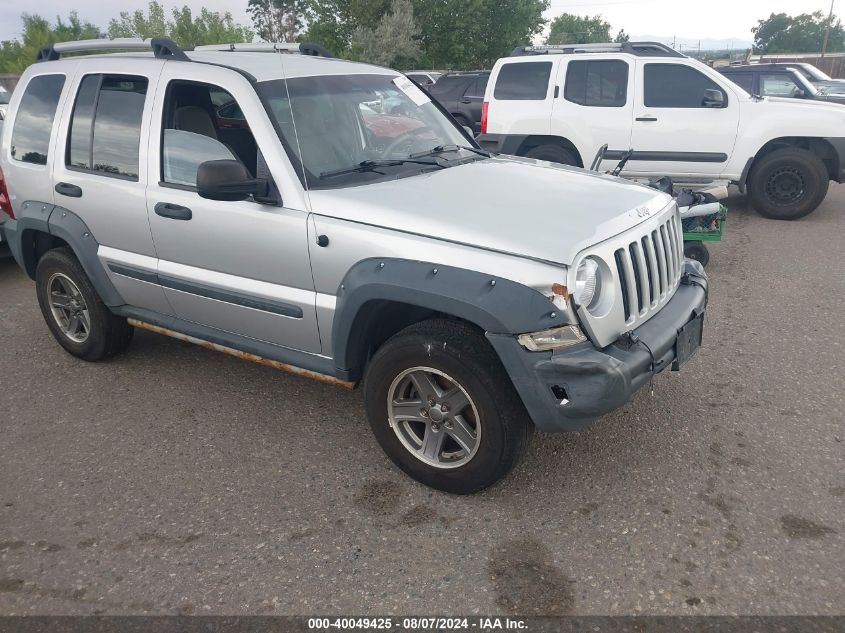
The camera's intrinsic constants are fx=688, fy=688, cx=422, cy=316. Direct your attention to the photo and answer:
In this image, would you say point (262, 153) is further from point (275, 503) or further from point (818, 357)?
point (818, 357)

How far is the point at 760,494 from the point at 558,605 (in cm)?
119

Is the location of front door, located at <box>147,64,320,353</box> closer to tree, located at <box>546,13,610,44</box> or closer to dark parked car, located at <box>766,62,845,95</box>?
dark parked car, located at <box>766,62,845,95</box>

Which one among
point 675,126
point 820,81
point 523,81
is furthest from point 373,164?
point 820,81

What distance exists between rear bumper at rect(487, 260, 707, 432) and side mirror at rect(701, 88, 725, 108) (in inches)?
252

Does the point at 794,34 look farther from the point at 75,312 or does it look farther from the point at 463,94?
the point at 75,312

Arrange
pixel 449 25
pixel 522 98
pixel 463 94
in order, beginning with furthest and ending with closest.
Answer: pixel 449 25
pixel 463 94
pixel 522 98

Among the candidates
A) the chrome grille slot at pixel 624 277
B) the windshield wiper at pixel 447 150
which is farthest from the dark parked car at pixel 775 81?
the chrome grille slot at pixel 624 277

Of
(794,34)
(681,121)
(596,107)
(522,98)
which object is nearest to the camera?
(681,121)

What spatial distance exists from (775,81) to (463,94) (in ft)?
19.1

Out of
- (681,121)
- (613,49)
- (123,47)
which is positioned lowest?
(681,121)

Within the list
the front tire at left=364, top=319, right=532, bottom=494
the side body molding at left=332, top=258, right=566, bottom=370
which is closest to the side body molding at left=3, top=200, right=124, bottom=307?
the side body molding at left=332, top=258, right=566, bottom=370

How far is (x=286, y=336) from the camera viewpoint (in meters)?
3.42

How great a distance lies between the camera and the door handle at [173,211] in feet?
11.6

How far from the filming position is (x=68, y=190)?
410 centimetres
